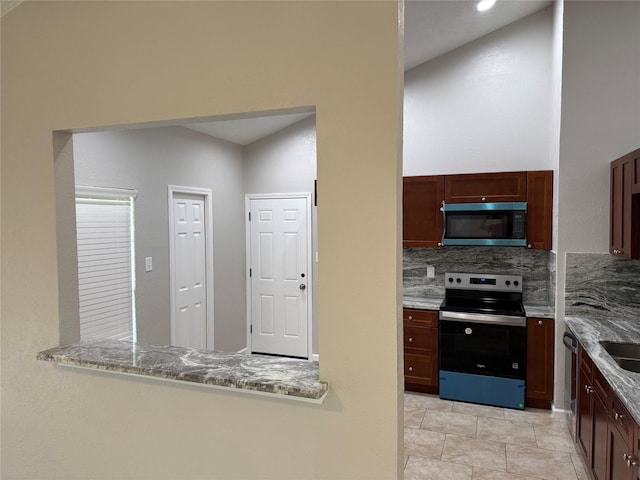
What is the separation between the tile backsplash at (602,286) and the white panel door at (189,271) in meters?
3.55

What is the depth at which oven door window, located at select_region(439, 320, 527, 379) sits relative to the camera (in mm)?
3871

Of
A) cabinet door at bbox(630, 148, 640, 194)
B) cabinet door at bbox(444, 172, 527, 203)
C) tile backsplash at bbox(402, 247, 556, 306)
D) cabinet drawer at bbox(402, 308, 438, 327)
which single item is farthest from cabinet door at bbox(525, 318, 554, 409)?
cabinet door at bbox(630, 148, 640, 194)

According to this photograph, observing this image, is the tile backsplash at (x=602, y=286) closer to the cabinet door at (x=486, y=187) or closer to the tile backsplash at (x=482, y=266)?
the tile backsplash at (x=482, y=266)

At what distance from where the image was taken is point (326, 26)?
161 cm

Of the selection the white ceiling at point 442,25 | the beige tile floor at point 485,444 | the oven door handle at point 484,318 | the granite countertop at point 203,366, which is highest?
the white ceiling at point 442,25

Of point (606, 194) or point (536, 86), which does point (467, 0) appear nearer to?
point (536, 86)

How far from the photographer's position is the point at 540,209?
3977mm

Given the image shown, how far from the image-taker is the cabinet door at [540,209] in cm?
395

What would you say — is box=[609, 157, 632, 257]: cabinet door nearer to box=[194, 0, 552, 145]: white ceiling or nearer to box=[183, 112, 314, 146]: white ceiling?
box=[194, 0, 552, 145]: white ceiling

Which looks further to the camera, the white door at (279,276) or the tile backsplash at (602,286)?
the white door at (279,276)

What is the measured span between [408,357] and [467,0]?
3.18 m

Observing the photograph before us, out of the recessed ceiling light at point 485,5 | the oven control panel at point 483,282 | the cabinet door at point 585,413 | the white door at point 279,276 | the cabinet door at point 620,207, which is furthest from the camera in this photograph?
the white door at point 279,276

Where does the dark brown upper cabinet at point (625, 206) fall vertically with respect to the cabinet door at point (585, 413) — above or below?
above

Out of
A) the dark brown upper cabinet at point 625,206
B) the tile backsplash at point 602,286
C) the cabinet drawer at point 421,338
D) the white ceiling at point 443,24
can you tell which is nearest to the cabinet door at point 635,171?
the dark brown upper cabinet at point 625,206
